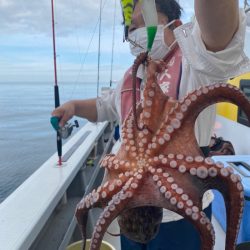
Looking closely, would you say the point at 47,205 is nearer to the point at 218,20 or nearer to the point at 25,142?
the point at 218,20

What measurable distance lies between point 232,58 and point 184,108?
0.32m

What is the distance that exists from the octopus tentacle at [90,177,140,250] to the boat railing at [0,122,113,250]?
814mm

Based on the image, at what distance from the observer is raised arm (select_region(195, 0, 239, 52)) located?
2.65ft

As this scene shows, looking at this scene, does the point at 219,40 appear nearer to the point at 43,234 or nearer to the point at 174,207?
the point at 174,207

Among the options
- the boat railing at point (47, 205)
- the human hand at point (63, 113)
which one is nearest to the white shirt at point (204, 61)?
the human hand at point (63, 113)

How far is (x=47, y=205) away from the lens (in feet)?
5.98

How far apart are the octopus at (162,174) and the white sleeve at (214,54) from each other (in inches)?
8.4

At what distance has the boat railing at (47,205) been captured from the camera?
1.54m

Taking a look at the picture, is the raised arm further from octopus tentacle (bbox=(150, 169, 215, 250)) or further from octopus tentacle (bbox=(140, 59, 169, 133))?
octopus tentacle (bbox=(150, 169, 215, 250))

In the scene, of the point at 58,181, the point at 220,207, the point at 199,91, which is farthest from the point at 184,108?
the point at 220,207

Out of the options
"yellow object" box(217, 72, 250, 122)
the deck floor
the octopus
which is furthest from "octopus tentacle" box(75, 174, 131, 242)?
"yellow object" box(217, 72, 250, 122)

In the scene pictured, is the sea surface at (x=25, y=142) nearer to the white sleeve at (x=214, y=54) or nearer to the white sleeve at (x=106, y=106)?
the white sleeve at (x=106, y=106)

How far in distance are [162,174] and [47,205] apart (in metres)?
1.25

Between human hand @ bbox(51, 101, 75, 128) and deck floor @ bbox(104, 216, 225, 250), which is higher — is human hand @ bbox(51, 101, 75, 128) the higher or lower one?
the higher one
